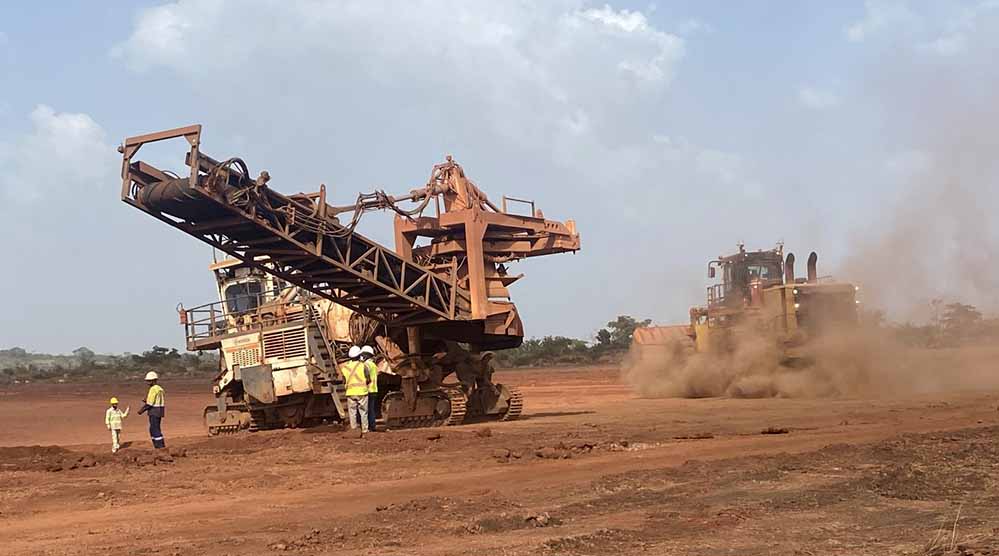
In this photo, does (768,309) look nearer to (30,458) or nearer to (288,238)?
(288,238)

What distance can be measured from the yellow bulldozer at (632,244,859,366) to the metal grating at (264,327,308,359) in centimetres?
1142

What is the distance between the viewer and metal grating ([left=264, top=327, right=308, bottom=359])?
63.4ft

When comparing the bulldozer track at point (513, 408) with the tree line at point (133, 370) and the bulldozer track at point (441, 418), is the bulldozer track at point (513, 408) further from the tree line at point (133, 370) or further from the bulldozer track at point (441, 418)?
the tree line at point (133, 370)

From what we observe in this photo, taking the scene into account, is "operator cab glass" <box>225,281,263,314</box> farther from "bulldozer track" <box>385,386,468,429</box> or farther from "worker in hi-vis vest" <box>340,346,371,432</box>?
"worker in hi-vis vest" <box>340,346,371,432</box>

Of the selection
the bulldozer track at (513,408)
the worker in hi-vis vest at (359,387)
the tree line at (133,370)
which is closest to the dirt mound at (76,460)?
the worker in hi-vis vest at (359,387)

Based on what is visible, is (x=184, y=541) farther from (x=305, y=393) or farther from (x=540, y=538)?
(x=305, y=393)

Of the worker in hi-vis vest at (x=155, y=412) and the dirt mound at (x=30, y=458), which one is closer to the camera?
the dirt mound at (x=30, y=458)

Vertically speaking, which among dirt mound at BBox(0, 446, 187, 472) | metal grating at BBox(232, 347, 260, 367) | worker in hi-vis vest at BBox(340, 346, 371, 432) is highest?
metal grating at BBox(232, 347, 260, 367)

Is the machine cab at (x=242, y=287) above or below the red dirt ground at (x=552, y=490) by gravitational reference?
above

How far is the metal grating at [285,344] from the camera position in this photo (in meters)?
19.3

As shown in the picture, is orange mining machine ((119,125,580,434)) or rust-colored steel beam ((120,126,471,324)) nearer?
rust-colored steel beam ((120,126,471,324))

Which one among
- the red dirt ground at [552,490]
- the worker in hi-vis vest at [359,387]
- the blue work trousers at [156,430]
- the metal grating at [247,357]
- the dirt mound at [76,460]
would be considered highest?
Result: the metal grating at [247,357]

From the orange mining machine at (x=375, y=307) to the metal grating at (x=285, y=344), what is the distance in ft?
0.08

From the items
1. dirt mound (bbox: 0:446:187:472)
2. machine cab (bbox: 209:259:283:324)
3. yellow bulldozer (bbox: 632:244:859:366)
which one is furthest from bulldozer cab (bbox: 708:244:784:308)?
dirt mound (bbox: 0:446:187:472)
